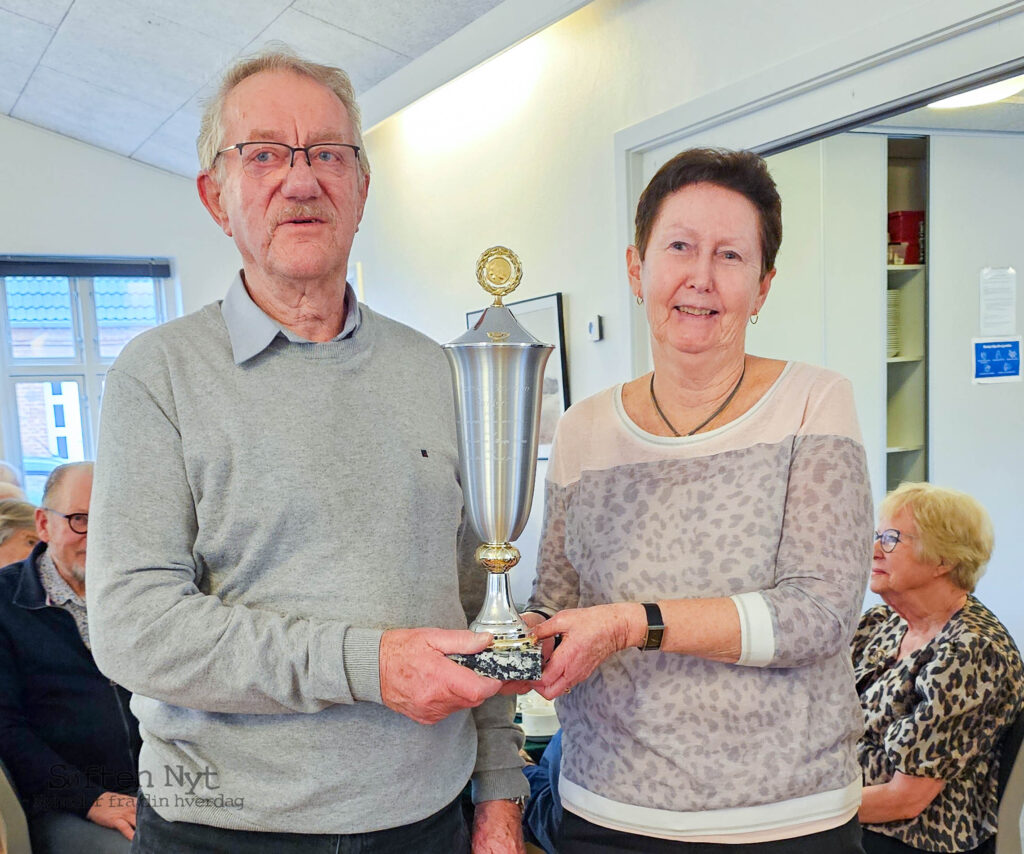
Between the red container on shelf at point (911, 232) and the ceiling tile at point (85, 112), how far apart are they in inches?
189

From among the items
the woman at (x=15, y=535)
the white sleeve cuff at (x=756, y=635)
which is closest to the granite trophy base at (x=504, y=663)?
the white sleeve cuff at (x=756, y=635)

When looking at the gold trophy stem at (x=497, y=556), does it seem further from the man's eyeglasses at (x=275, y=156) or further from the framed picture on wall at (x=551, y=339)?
the framed picture on wall at (x=551, y=339)

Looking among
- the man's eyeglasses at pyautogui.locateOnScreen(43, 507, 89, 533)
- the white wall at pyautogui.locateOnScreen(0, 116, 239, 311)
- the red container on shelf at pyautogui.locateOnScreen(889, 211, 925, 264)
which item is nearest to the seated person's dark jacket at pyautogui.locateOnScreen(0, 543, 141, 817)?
the man's eyeglasses at pyautogui.locateOnScreen(43, 507, 89, 533)

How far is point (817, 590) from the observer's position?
1066 mm

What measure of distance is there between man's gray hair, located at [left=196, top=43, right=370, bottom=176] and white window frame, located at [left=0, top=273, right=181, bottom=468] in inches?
237

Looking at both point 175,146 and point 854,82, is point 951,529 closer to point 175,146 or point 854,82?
point 854,82

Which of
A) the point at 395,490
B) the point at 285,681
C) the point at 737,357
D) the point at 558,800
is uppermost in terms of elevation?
the point at 737,357

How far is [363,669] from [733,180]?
2.57 feet

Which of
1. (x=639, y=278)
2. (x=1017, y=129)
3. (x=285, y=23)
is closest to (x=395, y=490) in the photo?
(x=639, y=278)

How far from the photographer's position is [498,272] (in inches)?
43.3

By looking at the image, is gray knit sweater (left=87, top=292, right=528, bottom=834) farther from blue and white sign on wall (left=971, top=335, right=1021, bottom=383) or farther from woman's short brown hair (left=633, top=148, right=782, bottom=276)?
blue and white sign on wall (left=971, top=335, right=1021, bottom=383)

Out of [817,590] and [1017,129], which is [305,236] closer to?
[817,590]

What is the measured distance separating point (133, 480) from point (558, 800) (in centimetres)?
73

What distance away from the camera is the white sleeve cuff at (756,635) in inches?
40.8
